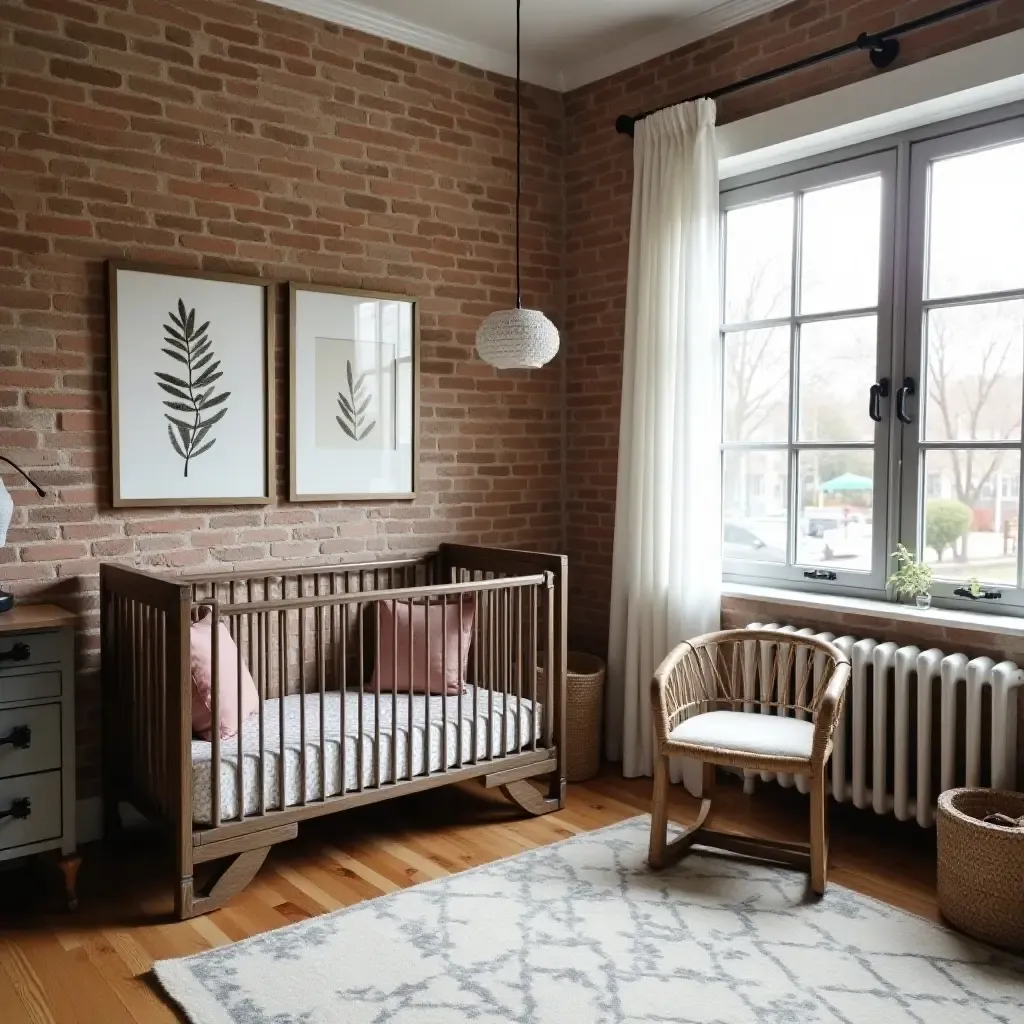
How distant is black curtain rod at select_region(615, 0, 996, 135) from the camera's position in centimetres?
285

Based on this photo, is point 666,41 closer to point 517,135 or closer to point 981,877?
point 517,135

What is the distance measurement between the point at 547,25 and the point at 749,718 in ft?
8.50

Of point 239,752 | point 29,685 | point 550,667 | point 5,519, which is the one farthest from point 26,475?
point 550,667

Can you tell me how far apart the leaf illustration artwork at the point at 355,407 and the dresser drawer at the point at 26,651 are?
4.28ft

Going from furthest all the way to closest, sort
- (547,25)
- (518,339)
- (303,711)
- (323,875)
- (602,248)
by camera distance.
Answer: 1. (602,248)
2. (547,25)
3. (518,339)
4. (323,875)
5. (303,711)

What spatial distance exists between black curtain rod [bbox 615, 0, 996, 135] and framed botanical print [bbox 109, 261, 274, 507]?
179cm

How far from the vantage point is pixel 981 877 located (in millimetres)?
2457

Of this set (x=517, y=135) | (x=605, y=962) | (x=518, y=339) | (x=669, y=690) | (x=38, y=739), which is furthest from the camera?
(x=517, y=135)

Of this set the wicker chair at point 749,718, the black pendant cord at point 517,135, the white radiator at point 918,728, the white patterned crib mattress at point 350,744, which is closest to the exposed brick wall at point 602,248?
the black pendant cord at point 517,135

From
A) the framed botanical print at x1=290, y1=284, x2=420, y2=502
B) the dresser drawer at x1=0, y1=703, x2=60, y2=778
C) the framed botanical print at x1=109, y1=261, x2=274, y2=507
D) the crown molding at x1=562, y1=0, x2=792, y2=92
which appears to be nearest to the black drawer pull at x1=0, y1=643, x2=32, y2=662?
the dresser drawer at x1=0, y1=703, x2=60, y2=778

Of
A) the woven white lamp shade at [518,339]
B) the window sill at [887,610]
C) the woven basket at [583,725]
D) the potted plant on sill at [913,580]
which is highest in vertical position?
the woven white lamp shade at [518,339]

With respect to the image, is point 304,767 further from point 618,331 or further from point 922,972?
point 618,331

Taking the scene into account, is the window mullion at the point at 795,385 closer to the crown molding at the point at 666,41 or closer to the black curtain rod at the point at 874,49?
the black curtain rod at the point at 874,49

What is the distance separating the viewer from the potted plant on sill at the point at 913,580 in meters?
3.09
